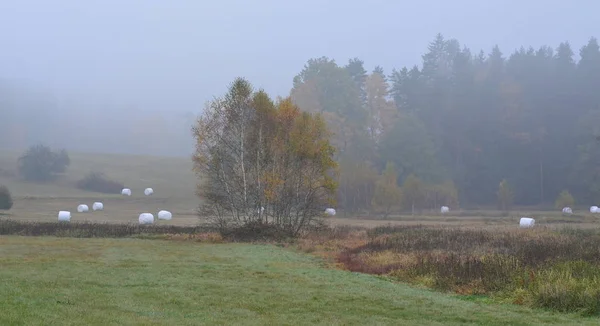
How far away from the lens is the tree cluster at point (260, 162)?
4519 cm

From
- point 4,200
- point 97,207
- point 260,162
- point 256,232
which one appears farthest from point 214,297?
point 97,207

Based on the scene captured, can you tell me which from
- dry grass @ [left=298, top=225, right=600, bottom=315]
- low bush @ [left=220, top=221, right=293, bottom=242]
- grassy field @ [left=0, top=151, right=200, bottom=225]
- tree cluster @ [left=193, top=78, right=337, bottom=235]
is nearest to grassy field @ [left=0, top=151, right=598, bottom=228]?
grassy field @ [left=0, top=151, right=200, bottom=225]

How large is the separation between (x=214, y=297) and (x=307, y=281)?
4666 millimetres

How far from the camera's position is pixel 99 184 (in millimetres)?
96500

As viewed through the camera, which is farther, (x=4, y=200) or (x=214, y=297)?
(x=4, y=200)

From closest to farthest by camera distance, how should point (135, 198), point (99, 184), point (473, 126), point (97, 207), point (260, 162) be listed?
point (260, 162) → point (97, 207) → point (135, 198) → point (99, 184) → point (473, 126)

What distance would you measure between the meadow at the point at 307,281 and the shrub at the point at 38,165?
5988 cm

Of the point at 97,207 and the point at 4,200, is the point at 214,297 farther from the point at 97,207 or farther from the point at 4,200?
the point at 97,207


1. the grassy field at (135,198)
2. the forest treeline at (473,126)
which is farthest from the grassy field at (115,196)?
the forest treeline at (473,126)

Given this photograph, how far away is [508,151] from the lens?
366ft

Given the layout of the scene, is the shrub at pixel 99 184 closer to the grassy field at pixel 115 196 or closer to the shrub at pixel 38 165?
the grassy field at pixel 115 196

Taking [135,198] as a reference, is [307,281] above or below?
below

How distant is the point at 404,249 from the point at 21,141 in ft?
460

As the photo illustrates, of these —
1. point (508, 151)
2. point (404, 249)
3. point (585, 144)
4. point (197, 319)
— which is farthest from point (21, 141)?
point (197, 319)
